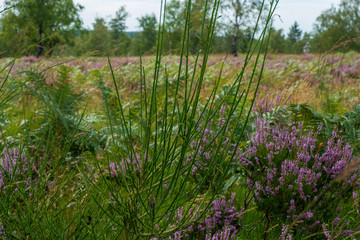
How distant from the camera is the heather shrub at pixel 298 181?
159cm

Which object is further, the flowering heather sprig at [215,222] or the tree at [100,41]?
the tree at [100,41]

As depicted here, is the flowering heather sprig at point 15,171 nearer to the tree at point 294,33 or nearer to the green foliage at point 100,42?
the green foliage at point 100,42

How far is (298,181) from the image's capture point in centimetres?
154

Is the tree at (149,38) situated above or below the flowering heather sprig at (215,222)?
above

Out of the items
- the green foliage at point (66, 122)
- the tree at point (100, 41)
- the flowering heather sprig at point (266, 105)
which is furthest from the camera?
the flowering heather sprig at point (266, 105)

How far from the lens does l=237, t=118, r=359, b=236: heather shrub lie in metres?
1.59

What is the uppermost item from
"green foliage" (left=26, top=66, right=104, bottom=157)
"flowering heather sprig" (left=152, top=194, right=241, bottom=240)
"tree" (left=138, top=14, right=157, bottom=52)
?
"tree" (left=138, top=14, right=157, bottom=52)

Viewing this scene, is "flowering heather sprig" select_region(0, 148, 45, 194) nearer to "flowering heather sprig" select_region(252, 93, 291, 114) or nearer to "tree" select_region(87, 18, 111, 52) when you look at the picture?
"tree" select_region(87, 18, 111, 52)

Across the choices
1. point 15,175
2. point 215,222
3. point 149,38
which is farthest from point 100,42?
point 149,38

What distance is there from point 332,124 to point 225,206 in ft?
4.12

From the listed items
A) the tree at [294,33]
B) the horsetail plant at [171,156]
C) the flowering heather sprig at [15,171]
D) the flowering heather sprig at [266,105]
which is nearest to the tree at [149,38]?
the horsetail plant at [171,156]

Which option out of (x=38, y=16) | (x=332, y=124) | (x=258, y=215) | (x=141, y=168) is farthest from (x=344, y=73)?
(x=38, y=16)

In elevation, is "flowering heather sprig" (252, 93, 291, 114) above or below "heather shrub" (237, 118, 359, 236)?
above

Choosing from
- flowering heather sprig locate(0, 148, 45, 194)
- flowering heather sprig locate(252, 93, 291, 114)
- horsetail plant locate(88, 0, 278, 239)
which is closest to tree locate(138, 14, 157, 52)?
horsetail plant locate(88, 0, 278, 239)
